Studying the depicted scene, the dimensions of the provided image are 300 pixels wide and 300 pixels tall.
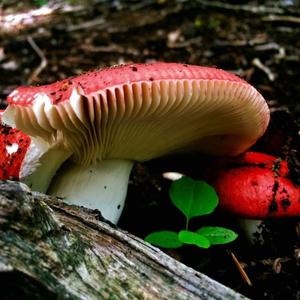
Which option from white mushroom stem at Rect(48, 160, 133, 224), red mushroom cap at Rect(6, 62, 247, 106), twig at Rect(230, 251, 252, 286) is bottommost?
twig at Rect(230, 251, 252, 286)

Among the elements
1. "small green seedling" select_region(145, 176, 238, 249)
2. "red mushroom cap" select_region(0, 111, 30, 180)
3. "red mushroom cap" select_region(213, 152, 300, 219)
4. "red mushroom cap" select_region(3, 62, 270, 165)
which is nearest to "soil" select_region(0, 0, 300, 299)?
"red mushroom cap" select_region(213, 152, 300, 219)

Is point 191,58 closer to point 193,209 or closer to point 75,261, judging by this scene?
point 193,209

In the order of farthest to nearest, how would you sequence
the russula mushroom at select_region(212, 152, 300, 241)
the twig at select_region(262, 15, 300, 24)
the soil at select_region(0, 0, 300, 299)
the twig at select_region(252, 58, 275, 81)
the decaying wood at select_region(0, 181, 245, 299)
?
the twig at select_region(262, 15, 300, 24) < the twig at select_region(252, 58, 275, 81) < the soil at select_region(0, 0, 300, 299) < the russula mushroom at select_region(212, 152, 300, 241) < the decaying wood at select_region(0, 181, 245, 299)

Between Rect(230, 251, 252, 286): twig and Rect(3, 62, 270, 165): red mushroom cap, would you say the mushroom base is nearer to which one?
Rect(230, 251, 252, 286): twig

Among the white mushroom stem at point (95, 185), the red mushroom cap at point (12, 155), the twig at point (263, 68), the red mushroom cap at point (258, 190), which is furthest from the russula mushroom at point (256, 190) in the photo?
the twig at point (263, 68)

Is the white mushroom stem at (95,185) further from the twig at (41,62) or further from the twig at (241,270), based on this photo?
the twig at (41,62)

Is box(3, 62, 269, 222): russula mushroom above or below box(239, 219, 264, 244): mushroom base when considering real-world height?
above

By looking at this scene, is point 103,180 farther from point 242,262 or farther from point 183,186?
point 242,262

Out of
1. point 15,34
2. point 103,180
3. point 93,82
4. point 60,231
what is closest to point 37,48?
point 15,34
